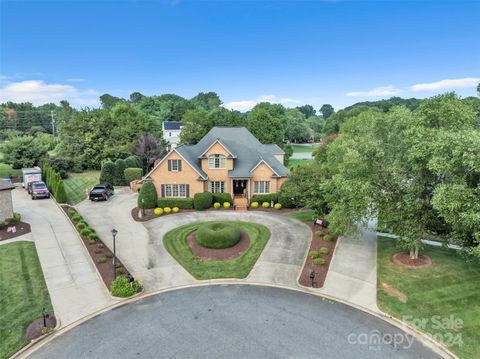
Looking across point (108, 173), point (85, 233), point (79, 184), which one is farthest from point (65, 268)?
point (79, 184)

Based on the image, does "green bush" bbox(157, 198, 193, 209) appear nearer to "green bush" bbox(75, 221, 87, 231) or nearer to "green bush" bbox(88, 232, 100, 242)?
"green bush" bbox(75, 221, 87, 231)

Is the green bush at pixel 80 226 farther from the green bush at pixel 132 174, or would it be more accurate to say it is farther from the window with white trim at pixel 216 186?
the green bush at pixel 132 174

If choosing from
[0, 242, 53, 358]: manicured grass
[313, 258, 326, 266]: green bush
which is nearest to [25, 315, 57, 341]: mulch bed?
[0, 242, 53, 358]: manicured grass

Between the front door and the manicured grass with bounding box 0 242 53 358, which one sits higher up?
the front door

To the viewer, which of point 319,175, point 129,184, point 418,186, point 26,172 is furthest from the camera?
point 129,184

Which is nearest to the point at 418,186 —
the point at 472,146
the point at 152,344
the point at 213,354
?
the point at 472,146

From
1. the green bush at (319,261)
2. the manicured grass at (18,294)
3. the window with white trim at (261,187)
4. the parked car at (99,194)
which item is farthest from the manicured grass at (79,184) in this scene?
the green bush at (319,261)

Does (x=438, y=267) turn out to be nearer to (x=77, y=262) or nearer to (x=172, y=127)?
(x=77, y=262)
